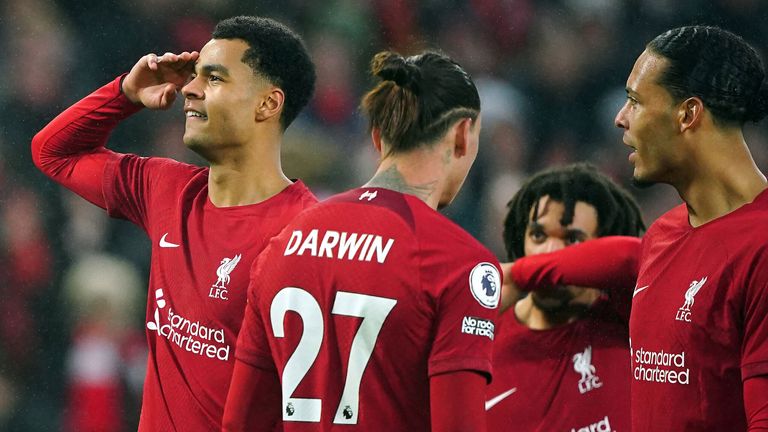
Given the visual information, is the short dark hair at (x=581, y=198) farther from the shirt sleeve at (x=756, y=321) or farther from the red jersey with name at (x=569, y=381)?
the shirt sleeve at (x=756, y=321)

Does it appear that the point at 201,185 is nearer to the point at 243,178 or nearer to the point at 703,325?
the point at 243,178

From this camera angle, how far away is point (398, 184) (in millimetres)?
2910

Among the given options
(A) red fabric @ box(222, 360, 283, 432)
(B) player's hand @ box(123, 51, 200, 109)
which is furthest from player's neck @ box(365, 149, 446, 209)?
(B) player's hand @ box(123, 51, 200, 109)

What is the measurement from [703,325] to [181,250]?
1.59 meters

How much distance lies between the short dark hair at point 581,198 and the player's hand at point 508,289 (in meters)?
0.35

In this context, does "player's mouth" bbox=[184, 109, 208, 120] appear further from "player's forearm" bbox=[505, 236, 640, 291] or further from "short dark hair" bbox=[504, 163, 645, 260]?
"short dark hair" bbox=[504, 163, 645, 260]

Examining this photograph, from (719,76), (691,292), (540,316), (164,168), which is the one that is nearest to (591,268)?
(540,316)

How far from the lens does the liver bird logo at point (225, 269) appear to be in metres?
3.46

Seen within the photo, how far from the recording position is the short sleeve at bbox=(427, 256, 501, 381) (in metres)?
2.74

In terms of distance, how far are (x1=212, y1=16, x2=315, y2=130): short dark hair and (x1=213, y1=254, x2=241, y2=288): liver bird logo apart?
541 mm

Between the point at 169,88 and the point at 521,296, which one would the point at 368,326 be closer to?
the point at 169,88

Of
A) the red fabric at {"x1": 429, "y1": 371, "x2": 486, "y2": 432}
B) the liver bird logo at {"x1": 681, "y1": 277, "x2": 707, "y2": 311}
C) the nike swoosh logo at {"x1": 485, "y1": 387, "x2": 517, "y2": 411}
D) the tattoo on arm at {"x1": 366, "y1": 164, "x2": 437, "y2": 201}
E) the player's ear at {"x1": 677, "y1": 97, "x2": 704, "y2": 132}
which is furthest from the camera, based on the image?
the nike swoosh logo at {"x1": 485, "y1": 387, "x2": 517, "y2": 411}

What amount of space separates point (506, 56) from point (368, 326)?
609 cm

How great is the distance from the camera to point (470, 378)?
108 inches
